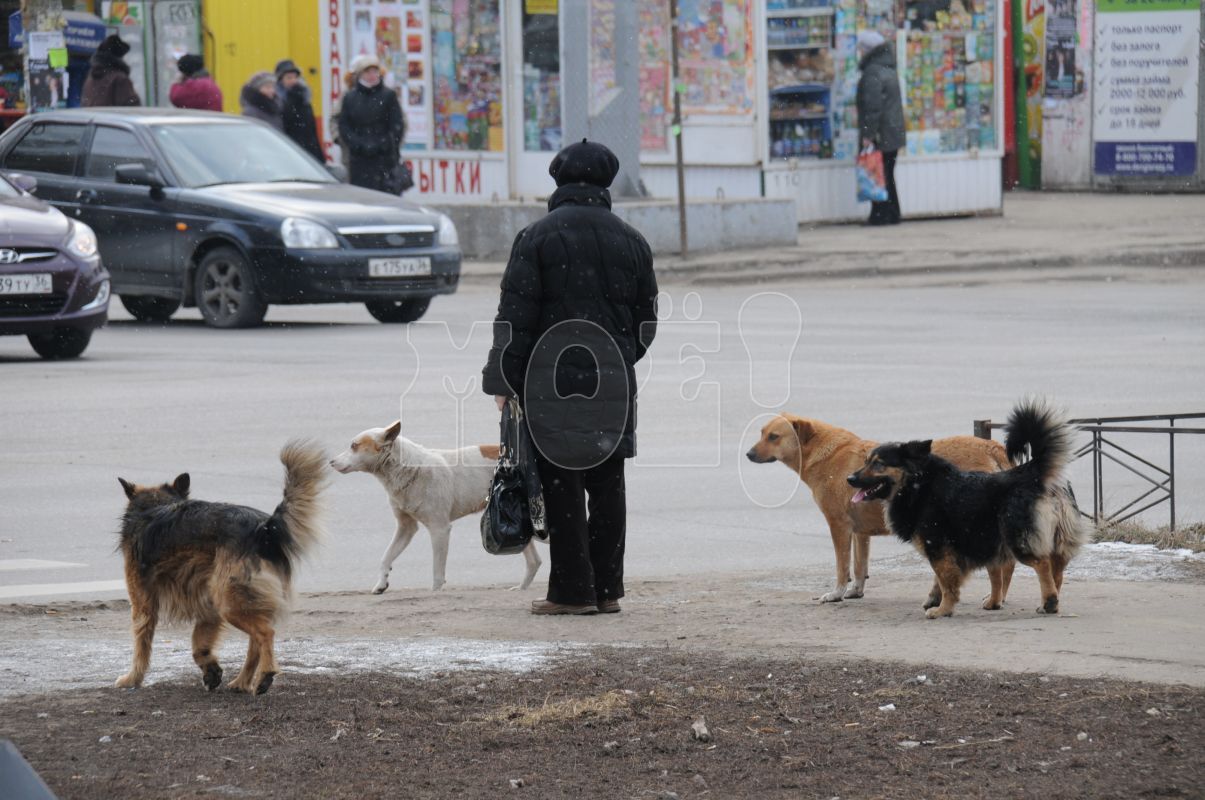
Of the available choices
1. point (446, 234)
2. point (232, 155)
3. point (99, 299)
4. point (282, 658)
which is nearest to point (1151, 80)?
point (446, 234)

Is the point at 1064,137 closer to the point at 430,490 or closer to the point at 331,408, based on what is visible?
the point at 331,408

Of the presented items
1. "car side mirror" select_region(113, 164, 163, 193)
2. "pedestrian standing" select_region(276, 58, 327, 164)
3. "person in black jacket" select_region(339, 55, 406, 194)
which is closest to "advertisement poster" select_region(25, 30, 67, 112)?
"pedestrian standing" select_region(276, 58, 327, 164)

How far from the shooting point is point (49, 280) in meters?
15.1

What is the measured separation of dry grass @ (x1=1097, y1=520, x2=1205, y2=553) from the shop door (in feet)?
56.1

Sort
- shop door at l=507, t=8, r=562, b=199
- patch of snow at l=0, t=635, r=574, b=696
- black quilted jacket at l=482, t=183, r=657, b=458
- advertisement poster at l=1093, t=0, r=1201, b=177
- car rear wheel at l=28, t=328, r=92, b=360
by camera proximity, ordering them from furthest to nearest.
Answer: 1. advertisement poster at l=1093, t=0, r=1201, b=177
2. shop door at l=507, t=8, r=562, b=199
3. car rear wheel at l=28, t=328, r=92, b=360
4. black quilted jacket at l=482, t=183, r=657, b=458
5. patch of snow at l=0, t=635, r=574, b=696

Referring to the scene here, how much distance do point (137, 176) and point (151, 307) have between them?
1.98 meters

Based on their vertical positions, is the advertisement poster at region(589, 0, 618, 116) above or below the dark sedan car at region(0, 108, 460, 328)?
above

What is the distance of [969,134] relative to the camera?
27438mm

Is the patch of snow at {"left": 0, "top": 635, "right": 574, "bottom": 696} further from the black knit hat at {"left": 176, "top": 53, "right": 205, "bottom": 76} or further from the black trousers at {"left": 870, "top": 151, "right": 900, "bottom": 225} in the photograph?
the black trousers at {"left": 870, "top": 151, "right": 900, "bottom": 225}

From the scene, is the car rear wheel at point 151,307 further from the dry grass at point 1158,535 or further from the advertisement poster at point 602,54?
the dry grass at point 1158,535

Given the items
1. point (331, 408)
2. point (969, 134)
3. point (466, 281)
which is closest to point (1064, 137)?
point (969, 134)

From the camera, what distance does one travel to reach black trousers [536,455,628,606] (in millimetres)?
7402

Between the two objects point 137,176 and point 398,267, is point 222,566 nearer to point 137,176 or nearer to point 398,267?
point 398,267

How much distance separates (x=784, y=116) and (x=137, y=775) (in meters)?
21.3
